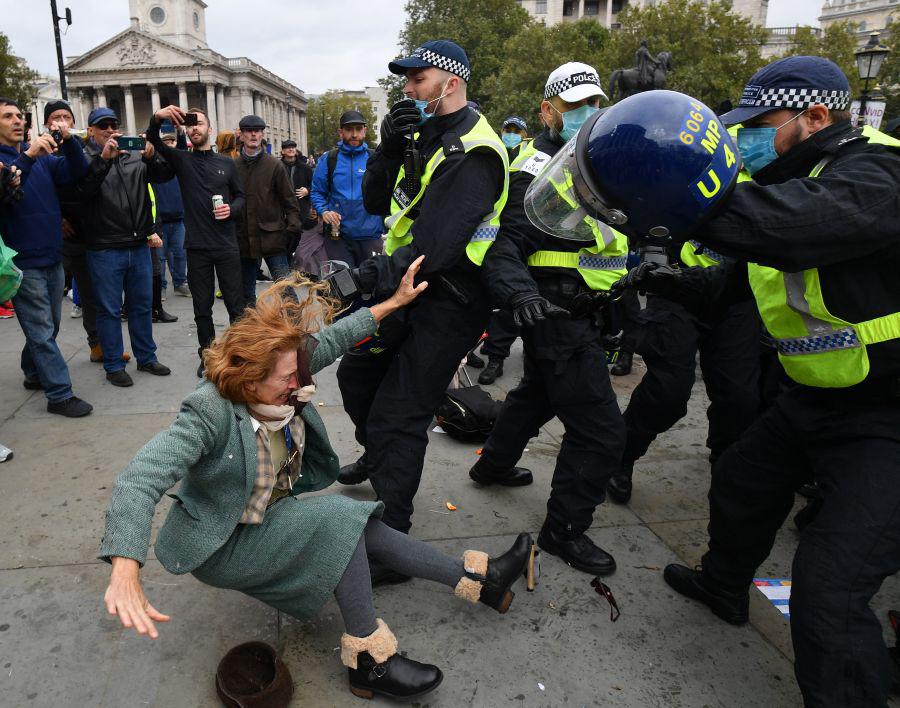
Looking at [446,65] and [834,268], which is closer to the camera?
[834,268]

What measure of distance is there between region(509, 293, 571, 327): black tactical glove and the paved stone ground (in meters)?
1.14

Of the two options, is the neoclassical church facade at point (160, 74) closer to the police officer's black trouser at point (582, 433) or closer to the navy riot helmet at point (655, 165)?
the police officer's black trouser at point (582, 433)

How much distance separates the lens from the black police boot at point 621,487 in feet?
11.3

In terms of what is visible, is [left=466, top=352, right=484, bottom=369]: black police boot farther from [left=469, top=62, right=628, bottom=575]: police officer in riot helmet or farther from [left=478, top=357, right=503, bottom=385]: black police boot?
[left=469, top=62, right=628, bottom=575]: police officer in riot helmet

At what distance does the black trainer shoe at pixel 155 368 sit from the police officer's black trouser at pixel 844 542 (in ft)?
15.4

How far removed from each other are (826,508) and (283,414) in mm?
1631

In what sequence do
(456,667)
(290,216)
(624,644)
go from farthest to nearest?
(290,216), (624,644), (456,667)

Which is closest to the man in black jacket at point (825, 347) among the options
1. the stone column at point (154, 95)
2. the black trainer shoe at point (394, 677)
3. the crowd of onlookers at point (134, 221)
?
the black trainer shoe at point (394, 677)

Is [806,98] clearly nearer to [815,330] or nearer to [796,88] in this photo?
[796,88]

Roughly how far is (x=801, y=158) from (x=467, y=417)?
2.56 m

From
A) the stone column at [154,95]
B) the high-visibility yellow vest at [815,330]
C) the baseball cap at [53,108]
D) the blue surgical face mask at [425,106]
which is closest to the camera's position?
Result: the high-visibility yellow vest at [815,330]

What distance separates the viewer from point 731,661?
2.31m

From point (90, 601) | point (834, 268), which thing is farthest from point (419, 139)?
point (90, 601)

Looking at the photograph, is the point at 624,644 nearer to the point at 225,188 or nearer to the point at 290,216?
the point at 225,188
